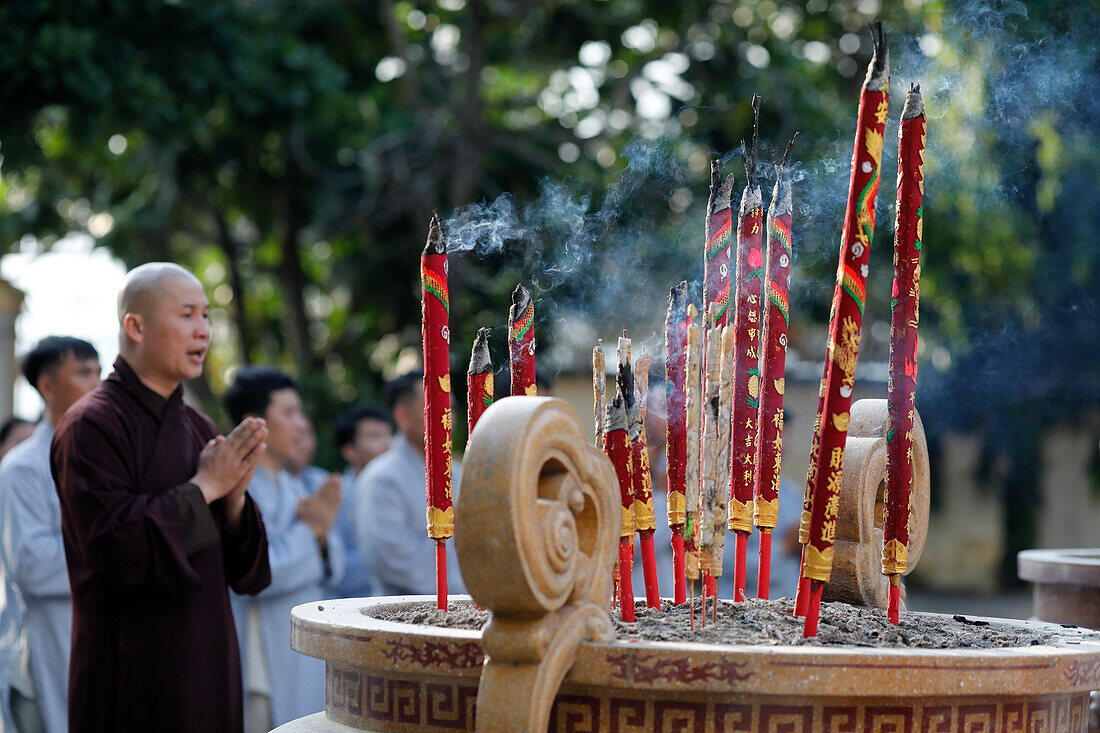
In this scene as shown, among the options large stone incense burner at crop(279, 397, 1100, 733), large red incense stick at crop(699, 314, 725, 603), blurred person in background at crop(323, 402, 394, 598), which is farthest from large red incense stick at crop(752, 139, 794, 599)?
blurred person in background at crop(323, 402, 394, 598)

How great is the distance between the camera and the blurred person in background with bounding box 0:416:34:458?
20.0 ft

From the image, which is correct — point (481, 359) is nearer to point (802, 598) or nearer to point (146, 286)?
point (802, 598)

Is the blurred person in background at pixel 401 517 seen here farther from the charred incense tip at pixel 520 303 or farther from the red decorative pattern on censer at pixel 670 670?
the red decorative pattern on censer at pixel 670 670

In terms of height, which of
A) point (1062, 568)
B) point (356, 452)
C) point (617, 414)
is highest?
point (617, 414)

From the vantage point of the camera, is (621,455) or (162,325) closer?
(621,455)

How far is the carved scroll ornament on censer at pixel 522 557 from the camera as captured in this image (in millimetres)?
1760

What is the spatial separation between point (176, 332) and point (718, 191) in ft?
5.37

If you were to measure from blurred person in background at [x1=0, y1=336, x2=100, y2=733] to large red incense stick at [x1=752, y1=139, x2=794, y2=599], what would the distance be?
2.58 metres

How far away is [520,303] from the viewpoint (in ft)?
7.96

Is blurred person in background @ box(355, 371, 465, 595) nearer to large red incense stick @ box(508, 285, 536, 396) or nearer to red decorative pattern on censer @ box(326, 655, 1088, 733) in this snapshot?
large red incense stick @ box(508, 285, 536, 396)

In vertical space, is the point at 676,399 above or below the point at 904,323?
below

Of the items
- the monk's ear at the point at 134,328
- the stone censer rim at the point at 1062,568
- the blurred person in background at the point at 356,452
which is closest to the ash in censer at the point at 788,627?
the monk's ear at the point at 134,328

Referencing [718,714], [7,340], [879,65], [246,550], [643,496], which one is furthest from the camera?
[7,340]

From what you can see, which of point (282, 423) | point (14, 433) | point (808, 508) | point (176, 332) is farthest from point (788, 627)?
point (14, 433)
